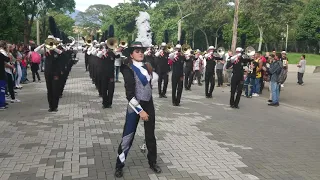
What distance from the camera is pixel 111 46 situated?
1066 cm

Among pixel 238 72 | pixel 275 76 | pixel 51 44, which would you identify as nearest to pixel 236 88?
pixel 238 72

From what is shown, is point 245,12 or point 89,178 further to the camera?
point 245,12

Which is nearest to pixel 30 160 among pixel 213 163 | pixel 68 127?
pixel 68 127

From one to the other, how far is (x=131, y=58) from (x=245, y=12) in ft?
151

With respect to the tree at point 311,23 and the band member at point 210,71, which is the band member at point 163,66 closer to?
A: the band member at point 210,71

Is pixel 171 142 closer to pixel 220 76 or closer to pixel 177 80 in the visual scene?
pixel 177 80

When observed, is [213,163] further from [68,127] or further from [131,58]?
[68,127]

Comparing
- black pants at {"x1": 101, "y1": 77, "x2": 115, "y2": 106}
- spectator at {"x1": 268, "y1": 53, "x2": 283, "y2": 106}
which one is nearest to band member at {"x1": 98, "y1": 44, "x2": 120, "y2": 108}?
black pants at {"x1": 101, "y1": 77, "x2": 115, "y2": 106}

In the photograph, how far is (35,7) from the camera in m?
34.0

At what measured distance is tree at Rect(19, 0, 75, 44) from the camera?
3288 centimetres

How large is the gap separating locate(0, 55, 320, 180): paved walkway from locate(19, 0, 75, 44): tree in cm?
2379

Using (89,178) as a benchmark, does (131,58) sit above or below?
above

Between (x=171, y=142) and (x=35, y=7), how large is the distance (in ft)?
101

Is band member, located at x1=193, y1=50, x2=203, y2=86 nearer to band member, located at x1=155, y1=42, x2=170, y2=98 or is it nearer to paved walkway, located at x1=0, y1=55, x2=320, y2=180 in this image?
band member, located at x1=155, y1=42, x2=170, y2=98
